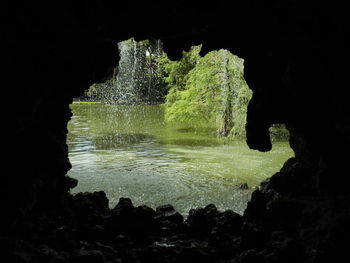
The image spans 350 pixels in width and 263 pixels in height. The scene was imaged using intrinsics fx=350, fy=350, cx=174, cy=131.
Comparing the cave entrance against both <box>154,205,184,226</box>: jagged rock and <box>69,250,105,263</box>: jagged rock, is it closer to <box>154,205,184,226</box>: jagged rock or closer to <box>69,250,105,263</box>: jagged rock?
<box>154,205,184,226</box>: jagged rock

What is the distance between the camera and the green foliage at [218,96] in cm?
1902

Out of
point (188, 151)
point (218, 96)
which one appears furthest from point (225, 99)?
point (188, 151)

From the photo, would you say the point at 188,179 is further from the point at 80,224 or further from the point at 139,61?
the point at 139,61

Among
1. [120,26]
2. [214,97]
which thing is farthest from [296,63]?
[214,97]

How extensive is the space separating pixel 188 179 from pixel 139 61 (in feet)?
127

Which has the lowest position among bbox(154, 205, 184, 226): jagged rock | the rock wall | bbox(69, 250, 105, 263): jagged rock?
bbox(154, 205, 184, 226): jagged rock

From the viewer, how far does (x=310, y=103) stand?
4480 millimetres

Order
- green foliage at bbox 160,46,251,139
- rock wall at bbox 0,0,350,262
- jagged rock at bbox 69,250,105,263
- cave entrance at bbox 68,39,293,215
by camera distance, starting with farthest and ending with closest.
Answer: green foliage at bbox 160,46,251,139 < cave entrance at bbox 68,39,293,215 < jagged rock at bbox 69,250,105,263 < rock wall at bbox 0,0,350,262

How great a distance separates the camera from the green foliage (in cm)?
1902

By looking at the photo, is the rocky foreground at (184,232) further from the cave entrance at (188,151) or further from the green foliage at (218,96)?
the green foliage at (218,96)

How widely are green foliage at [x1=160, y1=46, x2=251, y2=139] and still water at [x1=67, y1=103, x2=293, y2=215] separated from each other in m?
1.03

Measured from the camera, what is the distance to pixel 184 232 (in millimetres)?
6465

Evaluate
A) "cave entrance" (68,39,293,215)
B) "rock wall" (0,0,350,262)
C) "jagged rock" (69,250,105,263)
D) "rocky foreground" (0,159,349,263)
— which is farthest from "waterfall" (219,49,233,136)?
"jagged rock" (69,250,105,263)

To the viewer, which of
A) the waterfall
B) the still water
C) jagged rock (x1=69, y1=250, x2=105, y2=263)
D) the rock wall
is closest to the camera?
the rock wall
